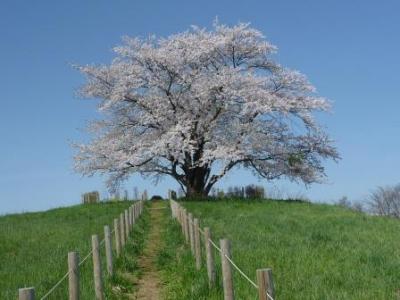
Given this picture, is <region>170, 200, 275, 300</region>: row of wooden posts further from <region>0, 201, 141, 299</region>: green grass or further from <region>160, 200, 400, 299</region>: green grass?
<region>0, 201, 141, 299</region>: green grass

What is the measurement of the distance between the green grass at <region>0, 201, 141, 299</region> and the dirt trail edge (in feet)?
1.82

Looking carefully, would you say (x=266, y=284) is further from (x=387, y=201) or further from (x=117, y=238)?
(x=387, y=201)

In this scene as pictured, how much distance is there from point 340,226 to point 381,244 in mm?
5454

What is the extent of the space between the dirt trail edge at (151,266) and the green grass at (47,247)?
21.9 inches

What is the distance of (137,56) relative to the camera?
142ft

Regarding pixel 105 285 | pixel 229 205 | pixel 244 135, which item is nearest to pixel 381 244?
pixel 105 285

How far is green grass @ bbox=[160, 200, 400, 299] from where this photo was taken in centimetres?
1191

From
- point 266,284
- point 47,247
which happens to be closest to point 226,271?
point 266,284

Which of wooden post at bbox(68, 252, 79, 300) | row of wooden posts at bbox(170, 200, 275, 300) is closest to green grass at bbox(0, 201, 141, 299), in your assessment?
wooden post at bbox(68, 252, 79, 300)

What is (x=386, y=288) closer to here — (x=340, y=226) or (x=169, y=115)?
(x=340, y=226)

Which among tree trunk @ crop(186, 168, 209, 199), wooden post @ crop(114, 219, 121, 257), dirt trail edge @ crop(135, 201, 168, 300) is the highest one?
tree trunk @ crop(186, 168, 209, 199)

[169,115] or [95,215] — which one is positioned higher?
[169,115]

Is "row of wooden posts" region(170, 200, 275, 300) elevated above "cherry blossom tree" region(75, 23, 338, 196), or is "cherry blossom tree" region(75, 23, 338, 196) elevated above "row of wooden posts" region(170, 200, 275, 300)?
"cherry blossom tree" region(75, 23, 338, 196)

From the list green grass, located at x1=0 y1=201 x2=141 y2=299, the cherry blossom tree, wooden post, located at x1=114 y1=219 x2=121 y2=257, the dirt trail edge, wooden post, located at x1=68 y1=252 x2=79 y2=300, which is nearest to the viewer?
wooden post, located at x1=68 y1=252 x2=79 y2=300
